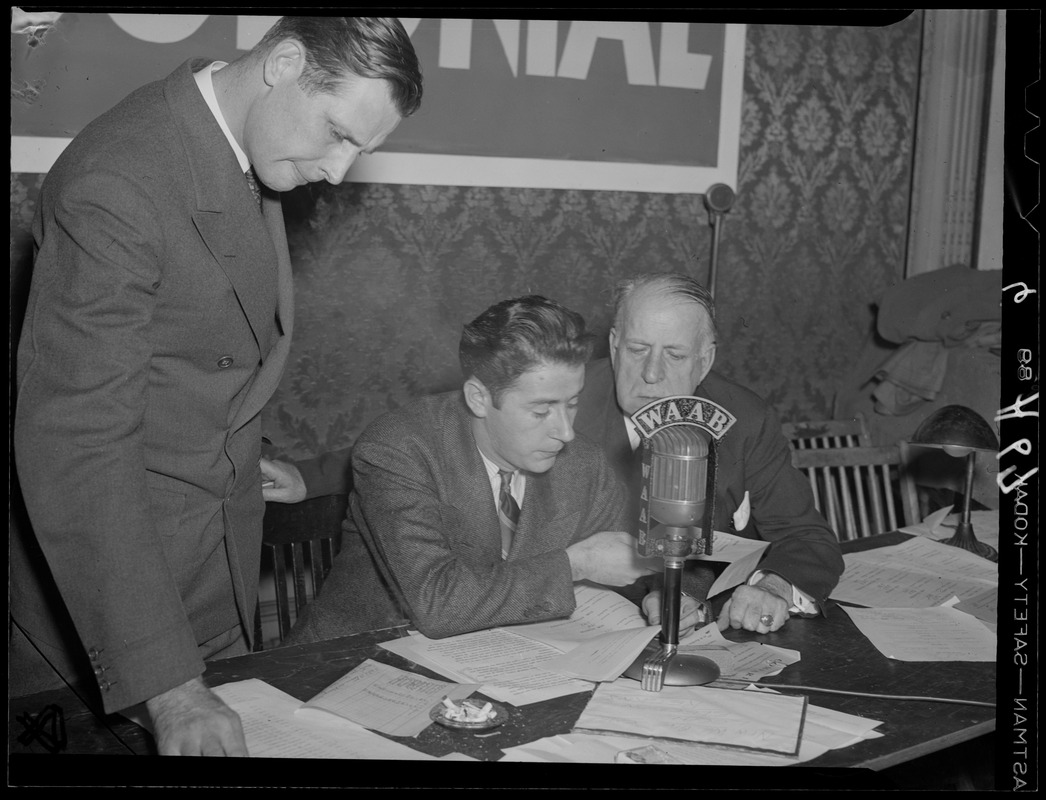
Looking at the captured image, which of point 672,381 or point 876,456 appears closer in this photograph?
point 672,381

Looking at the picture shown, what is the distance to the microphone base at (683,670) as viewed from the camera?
1.84 meters

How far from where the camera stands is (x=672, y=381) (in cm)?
280

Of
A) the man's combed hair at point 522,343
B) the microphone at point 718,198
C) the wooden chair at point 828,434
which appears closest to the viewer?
the man's combed hair at point 522,343

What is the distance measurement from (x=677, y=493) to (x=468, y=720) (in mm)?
544

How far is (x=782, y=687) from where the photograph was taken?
6.14 feet

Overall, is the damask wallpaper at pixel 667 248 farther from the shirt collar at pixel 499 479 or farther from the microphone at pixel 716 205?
the shirt collar at pixel 499 479

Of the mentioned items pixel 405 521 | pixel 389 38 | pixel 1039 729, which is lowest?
pixel 1039 729

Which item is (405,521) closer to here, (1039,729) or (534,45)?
(1039,729)

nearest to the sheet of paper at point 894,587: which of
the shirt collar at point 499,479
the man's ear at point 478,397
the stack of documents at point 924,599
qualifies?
the stack of documents at point 924,599

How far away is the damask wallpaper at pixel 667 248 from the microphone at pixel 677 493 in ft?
5.78

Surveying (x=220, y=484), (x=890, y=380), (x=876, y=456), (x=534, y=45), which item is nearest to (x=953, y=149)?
(x=890, y=380)

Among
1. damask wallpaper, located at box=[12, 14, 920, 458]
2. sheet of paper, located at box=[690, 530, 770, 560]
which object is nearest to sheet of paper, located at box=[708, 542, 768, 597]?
sheet of paper, located at box=[690, 530, 770, 560]

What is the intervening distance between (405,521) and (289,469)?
1.25 feet

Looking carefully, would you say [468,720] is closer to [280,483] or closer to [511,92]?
[280,483]
